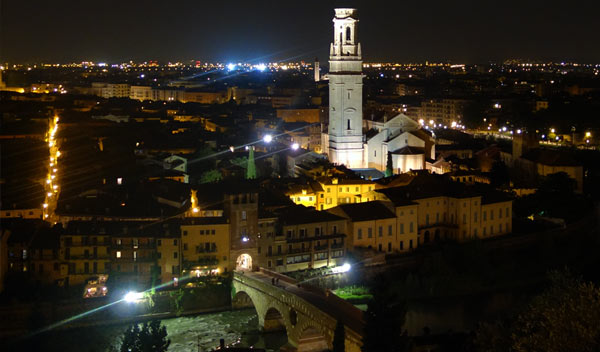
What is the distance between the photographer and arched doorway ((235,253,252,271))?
12.5 meters

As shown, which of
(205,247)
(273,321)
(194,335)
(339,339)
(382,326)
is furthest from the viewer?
(205,247)

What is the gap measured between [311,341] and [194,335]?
1.62m

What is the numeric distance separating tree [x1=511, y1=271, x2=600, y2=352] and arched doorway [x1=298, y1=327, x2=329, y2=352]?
99.7 inches

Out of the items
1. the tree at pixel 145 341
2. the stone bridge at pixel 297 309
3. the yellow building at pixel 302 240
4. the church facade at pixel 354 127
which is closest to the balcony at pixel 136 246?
the stone bridge at pixel 297 309

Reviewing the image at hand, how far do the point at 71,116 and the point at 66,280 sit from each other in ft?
65.5

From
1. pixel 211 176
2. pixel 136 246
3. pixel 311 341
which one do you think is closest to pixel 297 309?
pixel 311 341

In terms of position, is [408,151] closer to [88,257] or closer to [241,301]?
[241,301]

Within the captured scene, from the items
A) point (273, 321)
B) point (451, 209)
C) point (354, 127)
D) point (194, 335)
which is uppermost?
point (354, 127)

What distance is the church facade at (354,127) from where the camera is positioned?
60.4 ft

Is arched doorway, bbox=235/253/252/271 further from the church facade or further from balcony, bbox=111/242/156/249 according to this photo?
the church facade

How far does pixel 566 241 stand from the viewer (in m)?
15.6

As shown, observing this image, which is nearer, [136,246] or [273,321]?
[273,321]

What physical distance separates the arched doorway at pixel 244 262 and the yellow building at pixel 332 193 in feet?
9.17

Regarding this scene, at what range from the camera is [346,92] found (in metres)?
18.7
